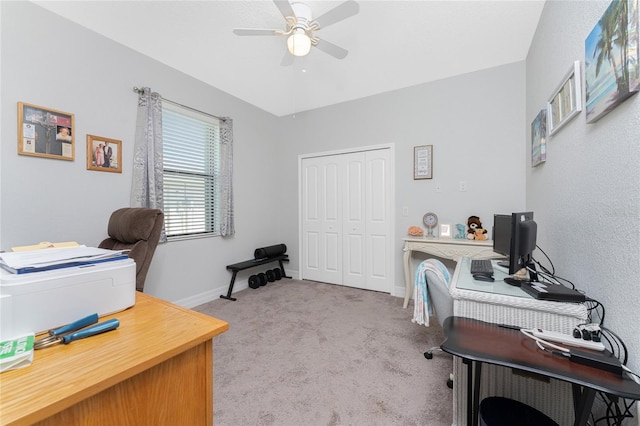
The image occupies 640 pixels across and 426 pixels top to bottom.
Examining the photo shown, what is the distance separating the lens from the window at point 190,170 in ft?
9.38

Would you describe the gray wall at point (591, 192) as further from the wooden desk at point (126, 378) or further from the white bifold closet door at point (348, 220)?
the white bifold closet door at point (348, 220)

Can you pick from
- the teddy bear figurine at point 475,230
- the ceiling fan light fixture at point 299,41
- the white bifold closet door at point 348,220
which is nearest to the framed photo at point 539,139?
the teddy bear figurine at point 475,230

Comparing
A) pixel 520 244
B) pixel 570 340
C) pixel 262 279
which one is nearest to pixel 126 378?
pixel 570 340

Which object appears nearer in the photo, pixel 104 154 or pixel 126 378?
pixel 126 378

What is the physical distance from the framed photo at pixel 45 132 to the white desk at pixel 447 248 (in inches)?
131

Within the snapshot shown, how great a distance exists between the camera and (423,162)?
128 inches

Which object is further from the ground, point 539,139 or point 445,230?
point 539,139

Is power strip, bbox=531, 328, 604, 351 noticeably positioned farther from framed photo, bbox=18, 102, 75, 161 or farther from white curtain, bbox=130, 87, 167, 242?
framed photo, bbox=18, 102, 75, 161

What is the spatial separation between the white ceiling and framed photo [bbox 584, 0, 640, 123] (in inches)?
47.6

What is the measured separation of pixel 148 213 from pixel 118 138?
1029mm

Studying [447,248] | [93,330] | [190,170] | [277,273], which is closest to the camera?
[93,330]

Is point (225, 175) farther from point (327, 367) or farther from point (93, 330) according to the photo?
point (93, 330)

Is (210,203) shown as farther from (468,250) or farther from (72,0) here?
(468,250)

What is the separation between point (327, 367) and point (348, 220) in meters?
2.19
